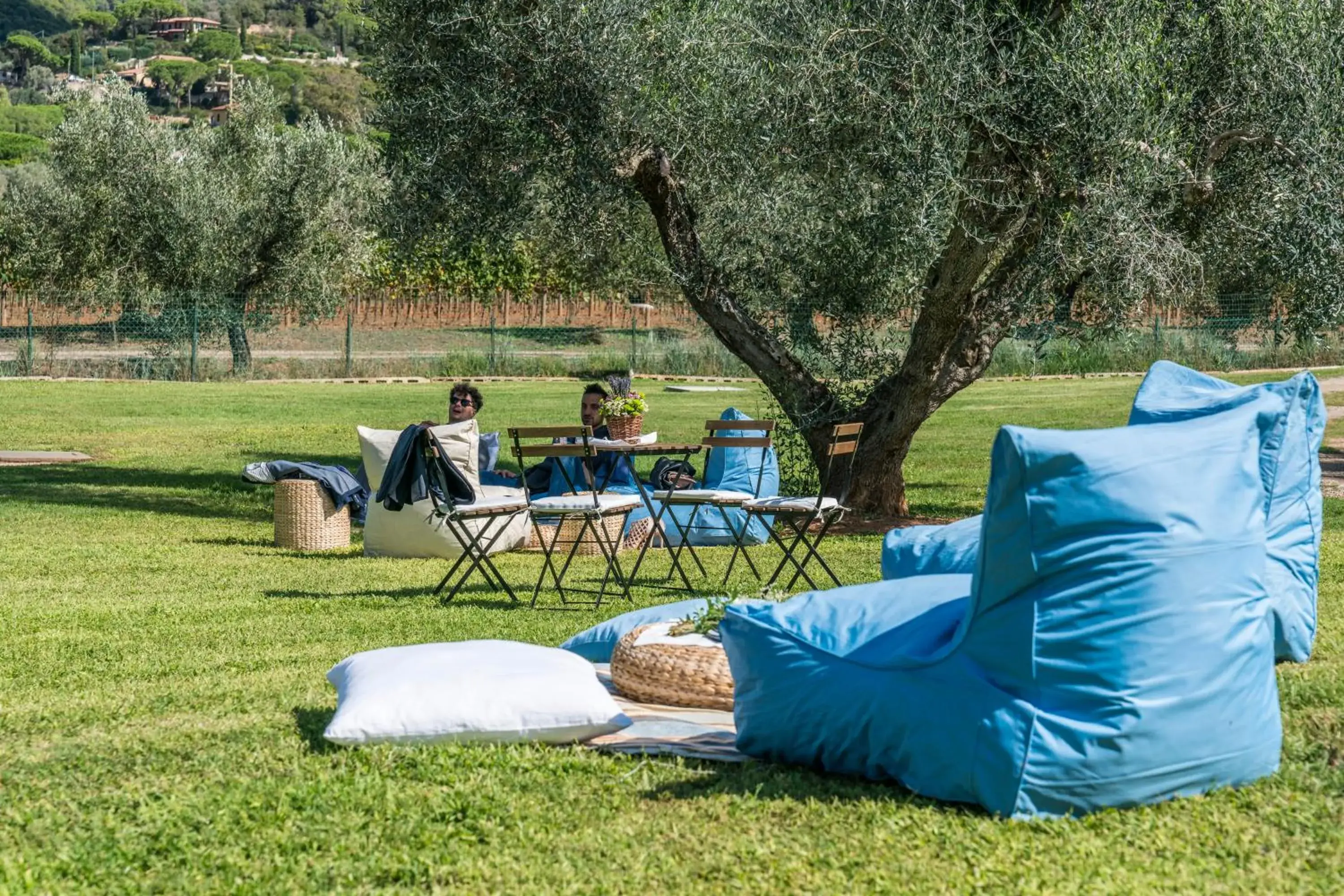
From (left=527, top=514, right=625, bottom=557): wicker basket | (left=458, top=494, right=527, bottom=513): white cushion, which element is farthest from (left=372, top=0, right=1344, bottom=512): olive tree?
(left=458, top=494, right=527, bottom=513): white cushion

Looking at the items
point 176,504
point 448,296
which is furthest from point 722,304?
point 448,296

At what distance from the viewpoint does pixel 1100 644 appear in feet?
13.1

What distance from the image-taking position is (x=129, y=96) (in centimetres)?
3109

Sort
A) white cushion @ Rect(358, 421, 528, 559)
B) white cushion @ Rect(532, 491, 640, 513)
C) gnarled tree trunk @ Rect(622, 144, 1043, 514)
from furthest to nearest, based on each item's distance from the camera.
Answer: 1. gnarled tree trunk @ Rect(622, 144, 1043, 514)
2. white cushion @ Rect(358, 421, 528, 559)
3. white cushion @ Rect(532, 491, 640, 513)

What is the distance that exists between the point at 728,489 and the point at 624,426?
1.13 meters

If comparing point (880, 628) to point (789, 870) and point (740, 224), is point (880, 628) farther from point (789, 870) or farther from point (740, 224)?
point (740, 224)

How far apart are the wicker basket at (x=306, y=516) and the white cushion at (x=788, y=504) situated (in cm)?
391

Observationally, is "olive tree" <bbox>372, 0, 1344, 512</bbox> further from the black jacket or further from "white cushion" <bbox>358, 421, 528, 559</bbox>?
the black jacket

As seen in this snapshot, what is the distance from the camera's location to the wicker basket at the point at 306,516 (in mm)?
10727

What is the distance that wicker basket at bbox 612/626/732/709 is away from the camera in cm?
543

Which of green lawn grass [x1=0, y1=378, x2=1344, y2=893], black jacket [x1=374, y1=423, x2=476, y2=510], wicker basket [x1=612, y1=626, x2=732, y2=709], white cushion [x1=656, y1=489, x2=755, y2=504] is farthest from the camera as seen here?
black jacket [x1=374, y1=423, x2=476, y2=510]

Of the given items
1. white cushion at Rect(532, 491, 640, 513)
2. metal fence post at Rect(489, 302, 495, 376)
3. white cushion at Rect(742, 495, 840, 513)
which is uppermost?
white cushion at Rect(742, 495, 840, 513)

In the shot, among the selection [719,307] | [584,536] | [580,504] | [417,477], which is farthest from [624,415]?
[719,307]

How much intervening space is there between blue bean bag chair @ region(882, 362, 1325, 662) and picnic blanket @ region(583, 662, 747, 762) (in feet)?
3.47
